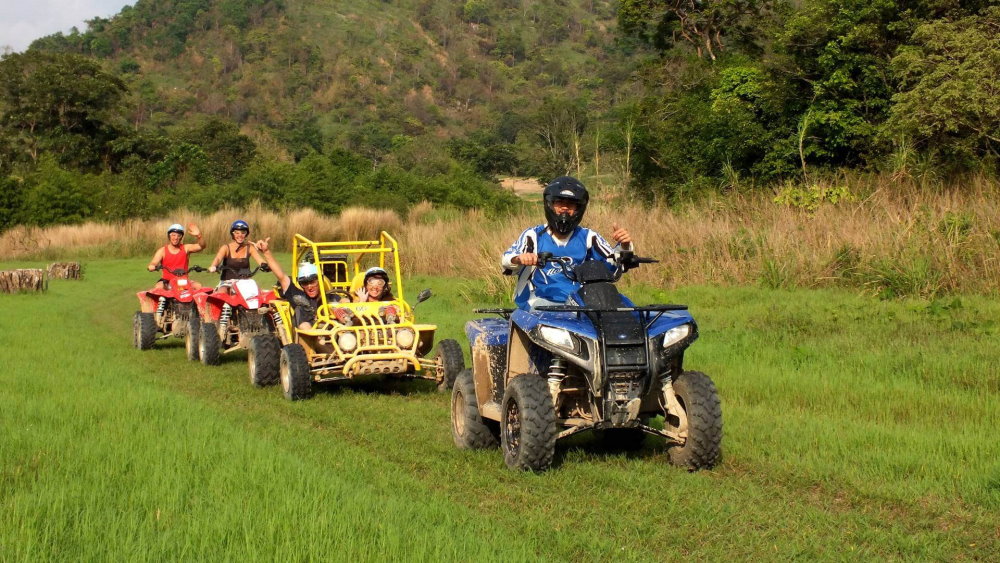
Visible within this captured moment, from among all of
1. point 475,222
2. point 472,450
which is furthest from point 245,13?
point 472,450

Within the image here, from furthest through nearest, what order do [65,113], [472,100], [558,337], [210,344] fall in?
[472,100]
[65,113]
[210,344]
[558,337]

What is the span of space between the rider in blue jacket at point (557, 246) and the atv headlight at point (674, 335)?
847mm

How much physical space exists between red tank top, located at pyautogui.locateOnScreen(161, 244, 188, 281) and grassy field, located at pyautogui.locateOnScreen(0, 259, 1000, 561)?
3.84 meters

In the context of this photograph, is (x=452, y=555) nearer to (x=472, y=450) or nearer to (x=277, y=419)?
(x=472, y=450)

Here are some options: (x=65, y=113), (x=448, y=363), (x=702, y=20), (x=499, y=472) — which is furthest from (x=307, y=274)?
(x=65, y=113)

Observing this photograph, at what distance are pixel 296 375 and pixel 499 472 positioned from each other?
3.77 meters

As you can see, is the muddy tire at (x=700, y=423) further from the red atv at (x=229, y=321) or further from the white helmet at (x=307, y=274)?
the red atv at (x=229, y=321)

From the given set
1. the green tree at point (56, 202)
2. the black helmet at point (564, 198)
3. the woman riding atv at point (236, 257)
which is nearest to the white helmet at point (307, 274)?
the woman riding atv at point (236, 257)

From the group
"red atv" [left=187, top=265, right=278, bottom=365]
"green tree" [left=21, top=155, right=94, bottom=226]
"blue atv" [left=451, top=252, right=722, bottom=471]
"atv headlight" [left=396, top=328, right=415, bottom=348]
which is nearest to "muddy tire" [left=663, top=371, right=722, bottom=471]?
"blue atv" [left=451, top=252, right=722, bottom=471]

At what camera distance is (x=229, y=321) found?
530 inches

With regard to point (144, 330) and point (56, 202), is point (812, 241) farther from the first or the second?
point (56, 202)

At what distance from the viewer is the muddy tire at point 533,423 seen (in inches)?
259

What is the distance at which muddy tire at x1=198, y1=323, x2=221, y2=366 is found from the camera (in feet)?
43.0

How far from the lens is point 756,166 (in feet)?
80.0
